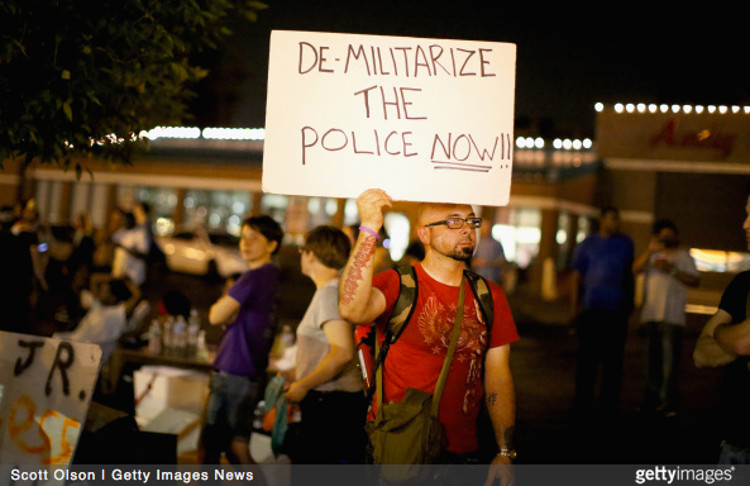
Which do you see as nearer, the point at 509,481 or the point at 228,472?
the point at 509,481

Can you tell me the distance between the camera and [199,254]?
2406cm

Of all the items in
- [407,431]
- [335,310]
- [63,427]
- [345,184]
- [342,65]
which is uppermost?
[342,65]

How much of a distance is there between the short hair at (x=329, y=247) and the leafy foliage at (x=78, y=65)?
1.30 meters

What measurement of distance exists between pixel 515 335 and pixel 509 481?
664mm

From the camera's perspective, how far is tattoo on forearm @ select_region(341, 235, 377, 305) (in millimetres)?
3188

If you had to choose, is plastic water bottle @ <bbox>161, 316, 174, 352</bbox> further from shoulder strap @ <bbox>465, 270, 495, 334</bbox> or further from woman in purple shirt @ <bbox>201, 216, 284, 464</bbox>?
shoulder strap @ <bbox>465, 270, 495, 334</bbox>

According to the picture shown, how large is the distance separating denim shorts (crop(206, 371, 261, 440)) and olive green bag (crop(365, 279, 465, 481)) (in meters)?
2.10

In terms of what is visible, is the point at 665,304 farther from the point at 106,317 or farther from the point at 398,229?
the point at 398,229

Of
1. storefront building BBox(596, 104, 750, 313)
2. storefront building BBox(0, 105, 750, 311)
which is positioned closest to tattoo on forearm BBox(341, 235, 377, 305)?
storefront building BBox(0, 105, 750, 311)

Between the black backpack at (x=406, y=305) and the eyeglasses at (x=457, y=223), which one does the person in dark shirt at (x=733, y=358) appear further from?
the eyeglasses at (x=457, y=223)

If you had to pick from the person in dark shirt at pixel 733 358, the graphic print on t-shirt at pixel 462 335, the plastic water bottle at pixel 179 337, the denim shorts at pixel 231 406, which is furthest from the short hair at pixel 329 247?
the plastic water bottle at pixel 179 337

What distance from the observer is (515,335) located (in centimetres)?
359

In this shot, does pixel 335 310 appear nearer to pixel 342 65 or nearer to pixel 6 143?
pixel 342 65

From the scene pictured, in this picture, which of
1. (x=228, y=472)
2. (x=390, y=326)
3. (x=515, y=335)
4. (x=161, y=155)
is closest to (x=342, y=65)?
(x=390, y=326)
